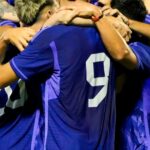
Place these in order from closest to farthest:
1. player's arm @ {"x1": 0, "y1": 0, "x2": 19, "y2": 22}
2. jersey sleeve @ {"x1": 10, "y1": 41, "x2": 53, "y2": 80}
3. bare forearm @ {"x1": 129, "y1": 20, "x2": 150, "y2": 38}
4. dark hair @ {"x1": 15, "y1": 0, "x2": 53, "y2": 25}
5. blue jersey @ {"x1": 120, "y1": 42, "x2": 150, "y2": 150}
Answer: jersey sleeve @ {"x1": 10, "y1": 41, "x2": 53, "y2": 80}, dark hair @ {"x1": 15, "y1": 0, "x2": 53, "y2": 25}, bare forearm @ {"x1": 129, "y1": 20, "x2": 150, "y2": 38}, blue jersey @ {"x1": 120, "y1": 42, "x2": 150, "y2": 150}, player's arm @ {"x1": 0, "y1": 0, "x2": 19, "y2": 22}

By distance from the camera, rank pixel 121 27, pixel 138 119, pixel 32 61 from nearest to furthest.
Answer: pixel 32 61 < pixel 121 27 < pixel 138 119

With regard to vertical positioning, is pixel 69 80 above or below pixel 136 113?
above

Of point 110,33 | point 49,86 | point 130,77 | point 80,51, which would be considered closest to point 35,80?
point 49,86

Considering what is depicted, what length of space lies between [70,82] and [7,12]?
68cm

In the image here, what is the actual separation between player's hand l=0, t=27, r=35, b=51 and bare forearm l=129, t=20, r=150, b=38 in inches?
16.2

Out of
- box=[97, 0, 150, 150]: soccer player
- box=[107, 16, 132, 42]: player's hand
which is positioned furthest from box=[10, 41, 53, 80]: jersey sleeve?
box=[97, 0, 150, 150]: soccer player

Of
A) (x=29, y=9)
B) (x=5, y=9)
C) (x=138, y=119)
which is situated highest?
(x=29, y=9)

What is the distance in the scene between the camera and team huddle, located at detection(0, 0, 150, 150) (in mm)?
1749

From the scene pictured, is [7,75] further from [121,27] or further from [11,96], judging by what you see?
[121,27]

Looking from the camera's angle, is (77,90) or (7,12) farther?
(7,12)

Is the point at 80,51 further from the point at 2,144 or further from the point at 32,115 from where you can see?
the point at 2,144

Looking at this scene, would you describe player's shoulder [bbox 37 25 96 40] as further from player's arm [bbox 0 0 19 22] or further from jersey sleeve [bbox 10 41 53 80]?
player's arm [bbox 0 0 19 22]

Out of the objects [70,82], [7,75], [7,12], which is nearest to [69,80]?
[70,82]

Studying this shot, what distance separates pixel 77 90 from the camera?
70.4 inches
